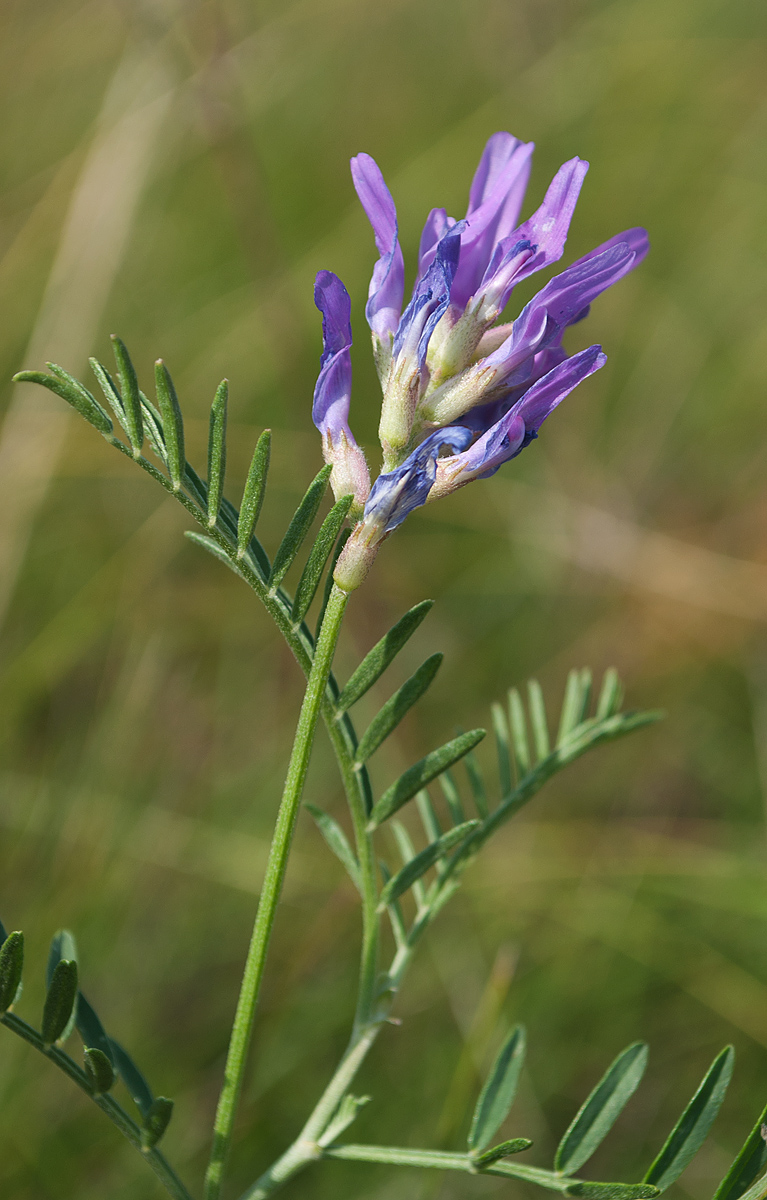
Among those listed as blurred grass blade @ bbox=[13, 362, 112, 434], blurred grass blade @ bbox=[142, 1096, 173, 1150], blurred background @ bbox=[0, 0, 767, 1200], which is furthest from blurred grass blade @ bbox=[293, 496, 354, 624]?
blurred background @ bbox=[0, 0, 767, 1200]

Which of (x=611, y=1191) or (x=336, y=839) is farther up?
(x=336, y=839)

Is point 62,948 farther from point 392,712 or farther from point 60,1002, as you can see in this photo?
point 392,712

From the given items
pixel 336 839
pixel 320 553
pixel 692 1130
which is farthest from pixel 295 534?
pixel 692 1130

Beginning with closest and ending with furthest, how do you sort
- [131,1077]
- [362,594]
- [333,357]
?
[333,357] < [131,1077] < [362,594]

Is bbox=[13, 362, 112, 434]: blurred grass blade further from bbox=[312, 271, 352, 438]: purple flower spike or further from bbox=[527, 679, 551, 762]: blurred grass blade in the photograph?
bbox=[527, 679, 551, 762]: blurred grass blade

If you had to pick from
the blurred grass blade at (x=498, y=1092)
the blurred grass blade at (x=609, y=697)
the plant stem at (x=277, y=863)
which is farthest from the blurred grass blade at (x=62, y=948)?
the blurred grass blade at (x=609, y=697)

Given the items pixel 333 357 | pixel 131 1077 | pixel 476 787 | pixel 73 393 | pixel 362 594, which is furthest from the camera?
pixel 362 594
